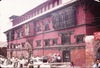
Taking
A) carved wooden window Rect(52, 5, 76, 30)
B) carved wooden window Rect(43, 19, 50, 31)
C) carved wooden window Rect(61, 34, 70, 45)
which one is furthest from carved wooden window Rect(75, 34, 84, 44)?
carved wooden window Rect(43, 19, 50, 31)

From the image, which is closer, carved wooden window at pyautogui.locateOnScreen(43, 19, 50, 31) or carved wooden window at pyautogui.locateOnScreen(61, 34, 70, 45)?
carved wooden window at pyautogui.locateOnScreen(61, 34, 70, 45)

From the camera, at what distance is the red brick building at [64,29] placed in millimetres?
25984

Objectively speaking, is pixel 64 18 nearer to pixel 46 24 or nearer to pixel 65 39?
pixel 65 39

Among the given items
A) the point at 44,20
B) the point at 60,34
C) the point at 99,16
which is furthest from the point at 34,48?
the point at 99,16

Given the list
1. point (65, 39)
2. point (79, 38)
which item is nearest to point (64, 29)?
point (65, 39)

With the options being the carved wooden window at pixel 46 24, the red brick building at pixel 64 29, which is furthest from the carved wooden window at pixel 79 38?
the carved wooden window at pixel 46 24

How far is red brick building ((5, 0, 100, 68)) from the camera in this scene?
2598 cm

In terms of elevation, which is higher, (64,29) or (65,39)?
(64,29)

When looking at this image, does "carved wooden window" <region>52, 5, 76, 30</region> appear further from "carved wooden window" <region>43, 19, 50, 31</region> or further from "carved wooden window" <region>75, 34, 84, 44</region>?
"carved wooden window" <region>43, 19, 50, 31</region>

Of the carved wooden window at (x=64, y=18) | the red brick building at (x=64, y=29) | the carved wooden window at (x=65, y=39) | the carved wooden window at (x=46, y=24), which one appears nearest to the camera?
the red brick building at (x=64, y=29)

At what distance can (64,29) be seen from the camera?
2925cm

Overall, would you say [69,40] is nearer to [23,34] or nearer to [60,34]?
[60,34]

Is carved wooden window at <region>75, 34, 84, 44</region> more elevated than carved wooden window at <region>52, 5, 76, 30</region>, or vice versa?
carved wooden window at <region>52, 5, 76, 30</region>

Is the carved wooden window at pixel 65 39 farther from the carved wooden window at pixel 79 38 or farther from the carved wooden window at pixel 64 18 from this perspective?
the carved wooden window at pixel 79 38
